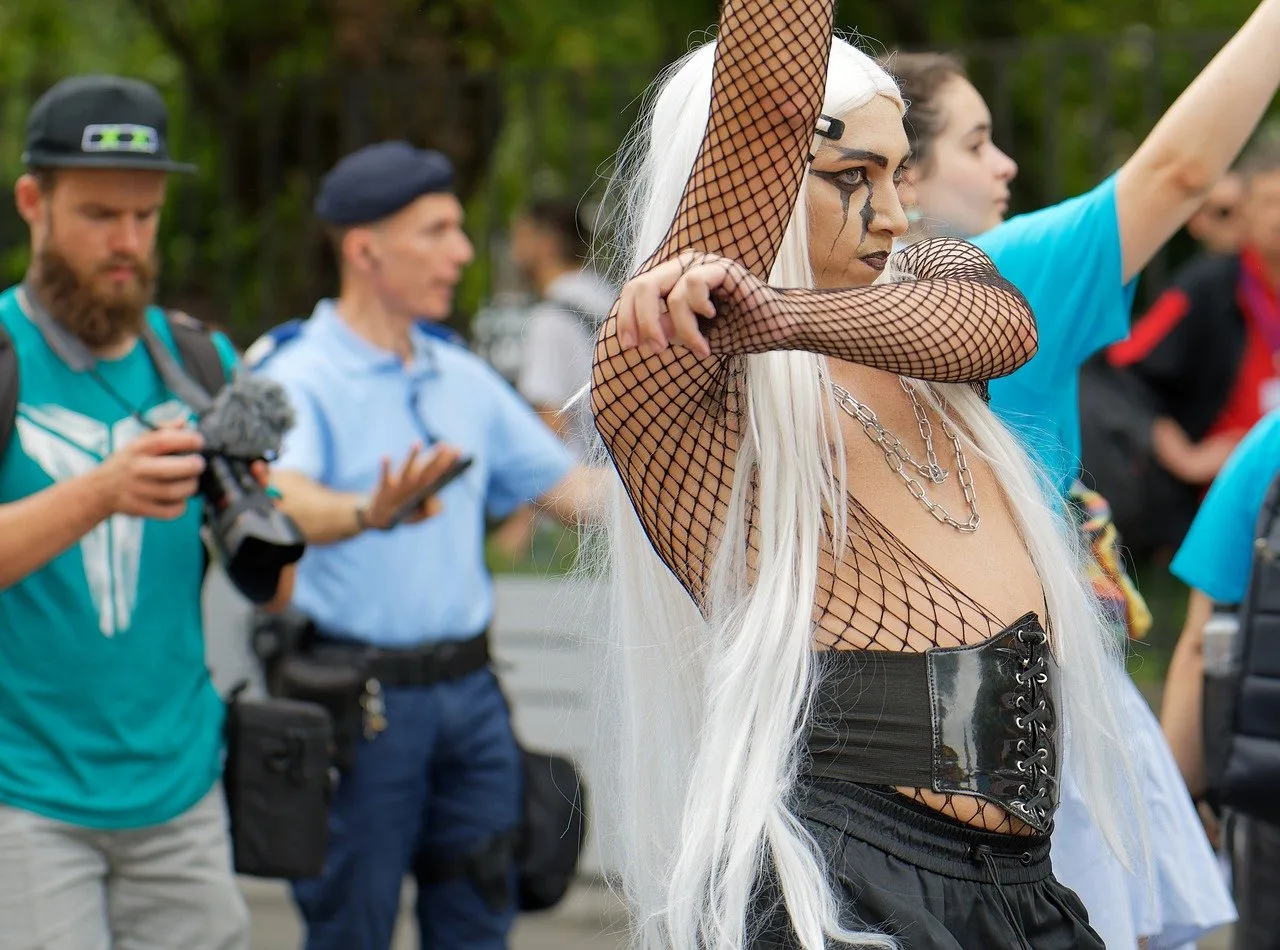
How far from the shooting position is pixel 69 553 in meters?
3.50

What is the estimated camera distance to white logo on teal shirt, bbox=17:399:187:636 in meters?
3.49

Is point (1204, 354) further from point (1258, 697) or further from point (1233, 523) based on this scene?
point (1258, 697)

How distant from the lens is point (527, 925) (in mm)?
6480

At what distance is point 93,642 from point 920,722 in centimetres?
185

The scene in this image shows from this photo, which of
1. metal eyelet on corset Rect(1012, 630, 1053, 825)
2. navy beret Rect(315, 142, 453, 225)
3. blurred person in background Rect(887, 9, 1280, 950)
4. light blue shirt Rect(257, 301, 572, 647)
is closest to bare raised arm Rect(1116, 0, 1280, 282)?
blurred person in background Rect(887, 9, 1280, 950)

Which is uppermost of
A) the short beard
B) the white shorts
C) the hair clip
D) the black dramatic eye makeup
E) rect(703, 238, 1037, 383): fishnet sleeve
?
the hair clip

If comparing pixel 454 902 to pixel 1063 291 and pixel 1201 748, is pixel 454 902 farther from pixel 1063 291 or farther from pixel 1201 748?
pixel 1063 291

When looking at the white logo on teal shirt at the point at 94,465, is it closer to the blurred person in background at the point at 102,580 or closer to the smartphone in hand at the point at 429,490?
the blurred person in background at the point at 102,580

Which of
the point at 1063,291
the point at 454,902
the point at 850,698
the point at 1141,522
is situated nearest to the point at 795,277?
the point at 850,698

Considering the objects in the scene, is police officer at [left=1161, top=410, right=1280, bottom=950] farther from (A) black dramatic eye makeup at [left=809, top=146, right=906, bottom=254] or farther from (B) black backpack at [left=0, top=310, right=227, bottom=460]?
(B) black backpack at [left=0, top=310, right=227, bottom=460]

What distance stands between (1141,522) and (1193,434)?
1.50 ft

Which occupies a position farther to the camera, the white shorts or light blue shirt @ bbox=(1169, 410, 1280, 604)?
light blue shirt @ bbox=(1169, 410, 1280, 604)

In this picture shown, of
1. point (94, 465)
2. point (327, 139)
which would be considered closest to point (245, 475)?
point (94, 465)

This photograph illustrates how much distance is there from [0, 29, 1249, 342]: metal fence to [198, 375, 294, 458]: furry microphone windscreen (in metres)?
3.63
